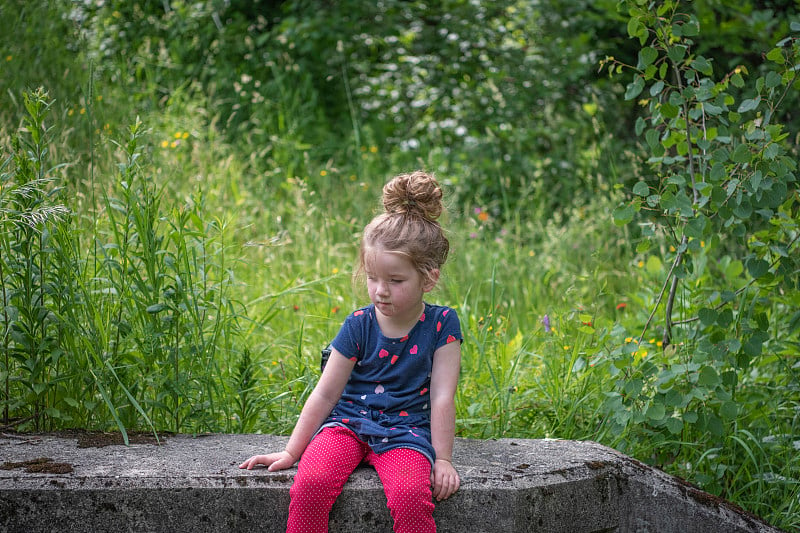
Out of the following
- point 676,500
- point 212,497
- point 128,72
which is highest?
point 128,72

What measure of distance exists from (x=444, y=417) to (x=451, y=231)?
1.98 feet

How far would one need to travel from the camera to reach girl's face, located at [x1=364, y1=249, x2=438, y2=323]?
2312 millimetres

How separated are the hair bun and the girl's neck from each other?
0.29 m

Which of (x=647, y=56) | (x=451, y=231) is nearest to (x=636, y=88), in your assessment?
(x=647, y=56)

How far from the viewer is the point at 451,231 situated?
252 cm

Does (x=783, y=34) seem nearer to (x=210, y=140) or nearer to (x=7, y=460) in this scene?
(x=210, y=140)

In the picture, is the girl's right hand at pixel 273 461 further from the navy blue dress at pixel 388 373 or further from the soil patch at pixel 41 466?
the soil patch at pixel 41 466

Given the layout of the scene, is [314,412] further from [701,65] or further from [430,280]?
[701,65]

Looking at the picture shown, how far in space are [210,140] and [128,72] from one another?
1.46 metres

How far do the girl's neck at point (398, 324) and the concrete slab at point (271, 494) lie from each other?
16.3 inches

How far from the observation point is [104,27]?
6.78 metres

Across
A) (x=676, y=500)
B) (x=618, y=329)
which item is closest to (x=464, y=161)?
(x=618, y=329)

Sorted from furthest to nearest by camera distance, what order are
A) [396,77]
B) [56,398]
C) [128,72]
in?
[396,77] → [128,72] → [56,398]

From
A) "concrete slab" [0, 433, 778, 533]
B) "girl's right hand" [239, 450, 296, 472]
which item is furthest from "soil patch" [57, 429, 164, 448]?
"girl's right hand" [239, 450, 296, 472]
